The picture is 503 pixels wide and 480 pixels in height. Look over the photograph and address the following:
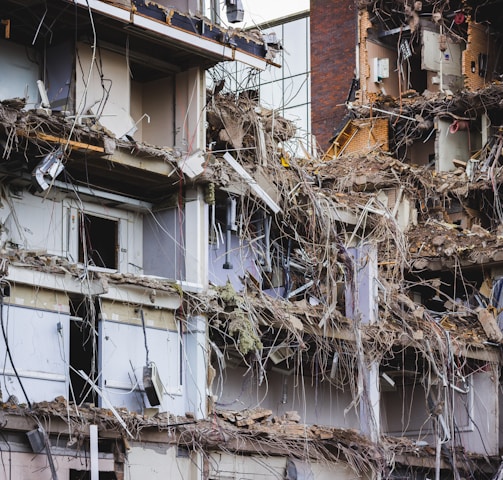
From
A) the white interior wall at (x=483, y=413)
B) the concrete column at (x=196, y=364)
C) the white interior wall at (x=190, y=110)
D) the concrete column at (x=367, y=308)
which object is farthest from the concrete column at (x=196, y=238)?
the white interior wall at (x=483, y=413)

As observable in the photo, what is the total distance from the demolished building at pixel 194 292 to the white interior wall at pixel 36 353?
0.04 m

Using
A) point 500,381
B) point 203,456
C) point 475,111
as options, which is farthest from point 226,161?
point 475,111

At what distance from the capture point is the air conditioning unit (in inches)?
1081

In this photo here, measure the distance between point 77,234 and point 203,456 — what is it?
15.9ft

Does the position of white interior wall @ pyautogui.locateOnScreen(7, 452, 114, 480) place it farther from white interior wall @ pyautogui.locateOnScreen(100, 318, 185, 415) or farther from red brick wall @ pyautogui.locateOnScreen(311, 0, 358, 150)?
red brick wall @ pyautogui.locateOnScreen(311, 0, 358, 150)

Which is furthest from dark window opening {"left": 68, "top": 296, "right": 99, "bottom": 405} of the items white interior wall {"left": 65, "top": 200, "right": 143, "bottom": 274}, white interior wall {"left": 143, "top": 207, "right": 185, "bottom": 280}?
white interior wall {"left": 143, "top": 207, "right": 185, "bottom": 280}

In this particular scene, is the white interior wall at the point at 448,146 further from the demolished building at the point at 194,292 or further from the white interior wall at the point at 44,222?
the white interior wall at the point at 44,222

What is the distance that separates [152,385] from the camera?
27453mm

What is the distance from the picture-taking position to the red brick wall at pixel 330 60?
51.2 metres

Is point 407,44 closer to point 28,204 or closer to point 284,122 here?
point 284,122

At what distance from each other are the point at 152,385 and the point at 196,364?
184 cm

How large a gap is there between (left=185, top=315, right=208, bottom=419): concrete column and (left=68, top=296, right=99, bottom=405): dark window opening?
199cm

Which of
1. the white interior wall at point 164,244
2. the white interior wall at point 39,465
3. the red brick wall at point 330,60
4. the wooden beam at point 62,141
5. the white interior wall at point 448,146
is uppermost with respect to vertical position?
the red brick wall at point 330,60

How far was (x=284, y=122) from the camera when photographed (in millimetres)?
33281
